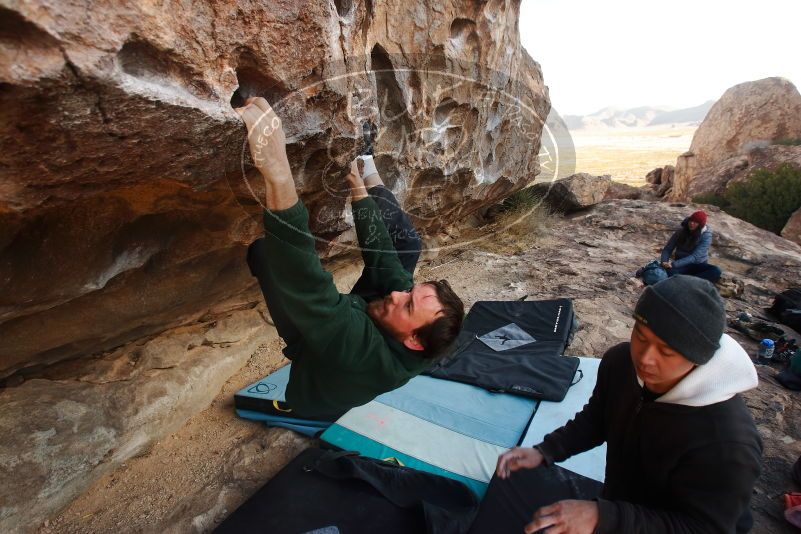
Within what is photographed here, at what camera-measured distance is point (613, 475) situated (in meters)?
1.81

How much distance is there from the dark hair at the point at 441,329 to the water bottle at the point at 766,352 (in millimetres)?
4474

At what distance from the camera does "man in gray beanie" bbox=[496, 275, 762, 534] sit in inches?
54.2

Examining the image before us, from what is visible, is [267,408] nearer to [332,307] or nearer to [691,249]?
[332,307]

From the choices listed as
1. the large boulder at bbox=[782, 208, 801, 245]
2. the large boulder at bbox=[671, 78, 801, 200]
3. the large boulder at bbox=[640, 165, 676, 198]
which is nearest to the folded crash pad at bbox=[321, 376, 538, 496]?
the large boulder at bbox=[782, 208, 801, 245]

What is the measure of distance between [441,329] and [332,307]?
0.56 metres

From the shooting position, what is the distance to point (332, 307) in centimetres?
168

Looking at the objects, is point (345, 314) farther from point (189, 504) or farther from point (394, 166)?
point (394, 166)

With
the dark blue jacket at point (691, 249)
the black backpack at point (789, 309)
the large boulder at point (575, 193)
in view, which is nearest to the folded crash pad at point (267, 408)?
the dark blue jacket at point (691, 249)

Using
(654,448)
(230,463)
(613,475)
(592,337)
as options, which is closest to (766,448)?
(592,337)

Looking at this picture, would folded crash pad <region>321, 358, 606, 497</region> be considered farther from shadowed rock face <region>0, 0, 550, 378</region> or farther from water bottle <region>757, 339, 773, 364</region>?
water bottle <region>757, 339, 773, 364</region>

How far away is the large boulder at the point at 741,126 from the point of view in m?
14.8

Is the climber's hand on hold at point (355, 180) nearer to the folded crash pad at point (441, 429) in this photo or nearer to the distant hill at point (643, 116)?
the folded crash pad at point (441, 429)

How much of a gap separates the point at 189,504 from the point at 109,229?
Result: 174cm

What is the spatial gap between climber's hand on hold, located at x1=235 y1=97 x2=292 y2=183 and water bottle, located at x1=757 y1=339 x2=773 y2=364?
213 inches
